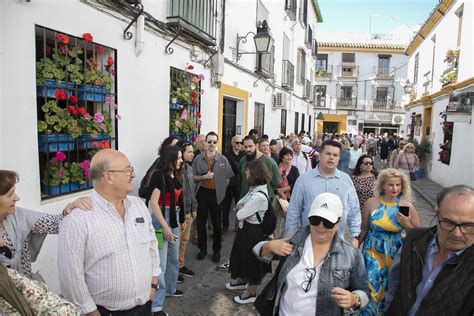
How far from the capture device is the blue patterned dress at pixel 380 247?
2.95 m

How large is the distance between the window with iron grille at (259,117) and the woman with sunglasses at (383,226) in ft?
25.4

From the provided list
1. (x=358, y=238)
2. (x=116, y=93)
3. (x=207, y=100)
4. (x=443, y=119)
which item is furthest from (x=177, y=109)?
(x=443, y=119)

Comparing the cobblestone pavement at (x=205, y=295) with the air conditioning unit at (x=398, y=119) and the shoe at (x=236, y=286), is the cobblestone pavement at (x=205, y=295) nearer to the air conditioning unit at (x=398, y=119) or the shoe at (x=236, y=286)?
the shoe at (x=236, y=286)

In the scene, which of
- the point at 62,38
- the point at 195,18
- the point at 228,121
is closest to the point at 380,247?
the point at 62,38

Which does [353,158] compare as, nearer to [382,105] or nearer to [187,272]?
[187,272]

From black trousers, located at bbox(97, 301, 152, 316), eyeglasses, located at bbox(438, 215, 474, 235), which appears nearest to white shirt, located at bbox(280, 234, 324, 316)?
eyeglasses, located at bbox(438, 215, 474, 235)

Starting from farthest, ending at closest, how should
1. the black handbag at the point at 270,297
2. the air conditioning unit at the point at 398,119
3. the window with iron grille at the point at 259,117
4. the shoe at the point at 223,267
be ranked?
the air conditioning unit at the point at 398,119 → the window with iron grille at the point at 259,117 → the shoe at the point at 223,267 → the black handbag at the point at 270,297

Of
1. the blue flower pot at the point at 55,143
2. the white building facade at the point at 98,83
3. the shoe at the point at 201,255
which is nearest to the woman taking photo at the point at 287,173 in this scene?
the shoe at the point at 201,255

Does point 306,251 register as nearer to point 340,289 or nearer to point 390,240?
point 340,289

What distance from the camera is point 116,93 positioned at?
4578mm

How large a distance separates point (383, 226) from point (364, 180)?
1.59m

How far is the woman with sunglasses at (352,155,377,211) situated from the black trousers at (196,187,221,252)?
6.50 ft

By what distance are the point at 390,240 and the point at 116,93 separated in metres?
3.56

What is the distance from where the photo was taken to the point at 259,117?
1159cm
